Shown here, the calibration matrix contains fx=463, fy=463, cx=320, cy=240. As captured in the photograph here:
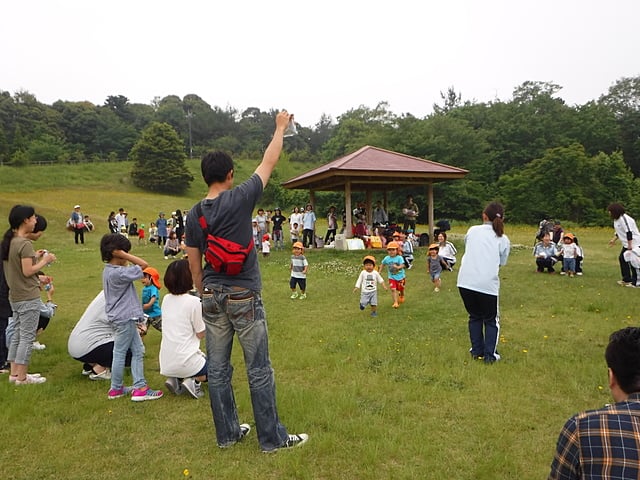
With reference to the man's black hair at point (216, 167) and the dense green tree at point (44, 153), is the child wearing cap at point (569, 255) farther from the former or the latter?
the dense green tree at point (44, 153)

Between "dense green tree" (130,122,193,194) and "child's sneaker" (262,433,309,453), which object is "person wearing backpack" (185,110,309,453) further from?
"dense green tree" (130,122,193,194)

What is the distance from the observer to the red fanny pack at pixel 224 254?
315 centimetres

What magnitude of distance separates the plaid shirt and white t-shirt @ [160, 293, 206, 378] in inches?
136

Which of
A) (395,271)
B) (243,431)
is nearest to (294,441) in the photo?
(243,431)

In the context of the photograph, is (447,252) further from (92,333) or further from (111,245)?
(111,245)

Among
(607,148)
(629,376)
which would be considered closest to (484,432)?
(629,376)

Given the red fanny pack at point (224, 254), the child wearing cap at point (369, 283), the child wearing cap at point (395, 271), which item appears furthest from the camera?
the child wearing cap at point (395, 271)

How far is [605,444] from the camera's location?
1.75 metres

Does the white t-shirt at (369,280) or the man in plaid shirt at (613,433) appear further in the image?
the white t-shirt at (369,280)

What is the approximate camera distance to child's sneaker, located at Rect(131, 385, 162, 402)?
4.46 metres

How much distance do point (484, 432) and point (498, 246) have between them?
7.82 feet

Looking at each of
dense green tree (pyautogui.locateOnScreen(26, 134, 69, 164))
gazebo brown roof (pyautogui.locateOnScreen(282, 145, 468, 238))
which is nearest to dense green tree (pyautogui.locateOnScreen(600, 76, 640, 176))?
gazebo brown roof (pyautogui.locateOnScreen(282, 145, 468, 238))

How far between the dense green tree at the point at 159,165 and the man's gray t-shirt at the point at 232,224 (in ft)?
185

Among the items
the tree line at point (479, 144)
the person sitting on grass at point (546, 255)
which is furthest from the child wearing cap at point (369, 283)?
the tree line at point (479, 144)
